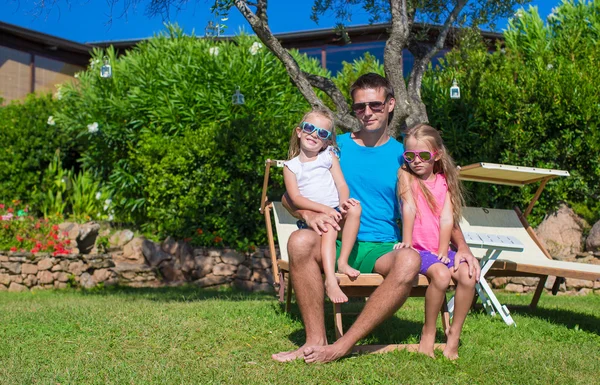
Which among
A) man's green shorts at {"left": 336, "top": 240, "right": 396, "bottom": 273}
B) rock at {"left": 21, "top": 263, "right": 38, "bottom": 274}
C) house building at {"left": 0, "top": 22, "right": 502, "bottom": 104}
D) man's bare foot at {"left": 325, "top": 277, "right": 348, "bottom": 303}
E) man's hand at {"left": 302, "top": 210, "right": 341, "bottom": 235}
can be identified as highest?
house building at {"left": 0, "top": 22, "right": 502, "bottom": 104}

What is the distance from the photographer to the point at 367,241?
398 centimetres

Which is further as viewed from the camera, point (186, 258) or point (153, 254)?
point (153, 254)

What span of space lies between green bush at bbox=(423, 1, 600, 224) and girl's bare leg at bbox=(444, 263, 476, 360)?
4611 mm

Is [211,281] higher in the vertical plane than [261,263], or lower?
lower

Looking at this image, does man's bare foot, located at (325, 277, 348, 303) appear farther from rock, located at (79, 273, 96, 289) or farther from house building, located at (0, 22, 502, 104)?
house building, located at (0, 22, 502, 104)

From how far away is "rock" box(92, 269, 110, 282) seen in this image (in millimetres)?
8270

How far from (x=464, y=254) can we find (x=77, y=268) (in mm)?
5831

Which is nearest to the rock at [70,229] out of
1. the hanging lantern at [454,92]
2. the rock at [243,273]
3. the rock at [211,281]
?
the rock at [211,281]

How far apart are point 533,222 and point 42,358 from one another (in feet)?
21.2

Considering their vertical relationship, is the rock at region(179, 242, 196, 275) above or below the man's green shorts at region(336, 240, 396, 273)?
below

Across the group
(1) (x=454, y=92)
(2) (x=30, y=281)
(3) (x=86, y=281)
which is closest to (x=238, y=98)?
(1) (x=454, y=92)

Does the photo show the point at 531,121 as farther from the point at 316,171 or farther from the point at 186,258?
the point at 316,171

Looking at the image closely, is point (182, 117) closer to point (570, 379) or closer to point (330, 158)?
point (330, 158)

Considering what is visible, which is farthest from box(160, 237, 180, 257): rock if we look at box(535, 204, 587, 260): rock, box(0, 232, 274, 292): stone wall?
box(535, 204, 587, 260): rock
